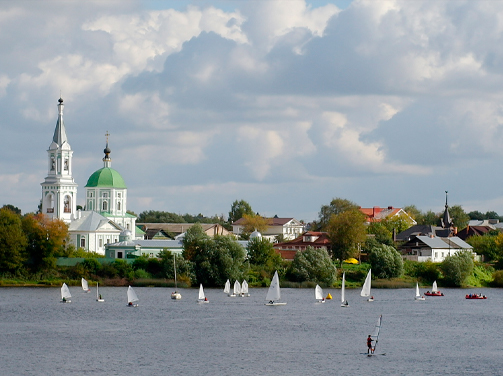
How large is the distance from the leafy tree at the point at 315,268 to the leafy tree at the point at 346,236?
557 inches

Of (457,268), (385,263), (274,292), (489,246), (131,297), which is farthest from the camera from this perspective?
(489,246)

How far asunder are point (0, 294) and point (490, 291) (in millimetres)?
56847

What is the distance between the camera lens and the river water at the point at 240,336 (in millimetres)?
48375

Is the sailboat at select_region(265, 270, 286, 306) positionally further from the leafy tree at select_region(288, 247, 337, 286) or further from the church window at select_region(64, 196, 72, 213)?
the church window at select_region(64, 196, 72, 213)

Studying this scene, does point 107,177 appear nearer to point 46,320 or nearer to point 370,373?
point 46,320

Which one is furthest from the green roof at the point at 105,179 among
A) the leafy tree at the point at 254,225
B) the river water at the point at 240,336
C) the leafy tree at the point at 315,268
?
the river water at the point at 240,336

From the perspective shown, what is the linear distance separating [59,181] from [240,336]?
7380cm

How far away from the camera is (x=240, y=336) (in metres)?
60.2

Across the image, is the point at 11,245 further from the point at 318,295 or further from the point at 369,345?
the point at 369,345

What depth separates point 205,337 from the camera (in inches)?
2347

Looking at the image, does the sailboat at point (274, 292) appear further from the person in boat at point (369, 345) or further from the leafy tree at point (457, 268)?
the leafy tree at point (457, 268)

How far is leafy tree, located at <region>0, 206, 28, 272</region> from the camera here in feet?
344

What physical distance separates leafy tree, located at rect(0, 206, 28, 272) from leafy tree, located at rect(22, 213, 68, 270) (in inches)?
76.3

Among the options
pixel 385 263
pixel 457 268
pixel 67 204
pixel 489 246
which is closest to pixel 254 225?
pixel 489 246
